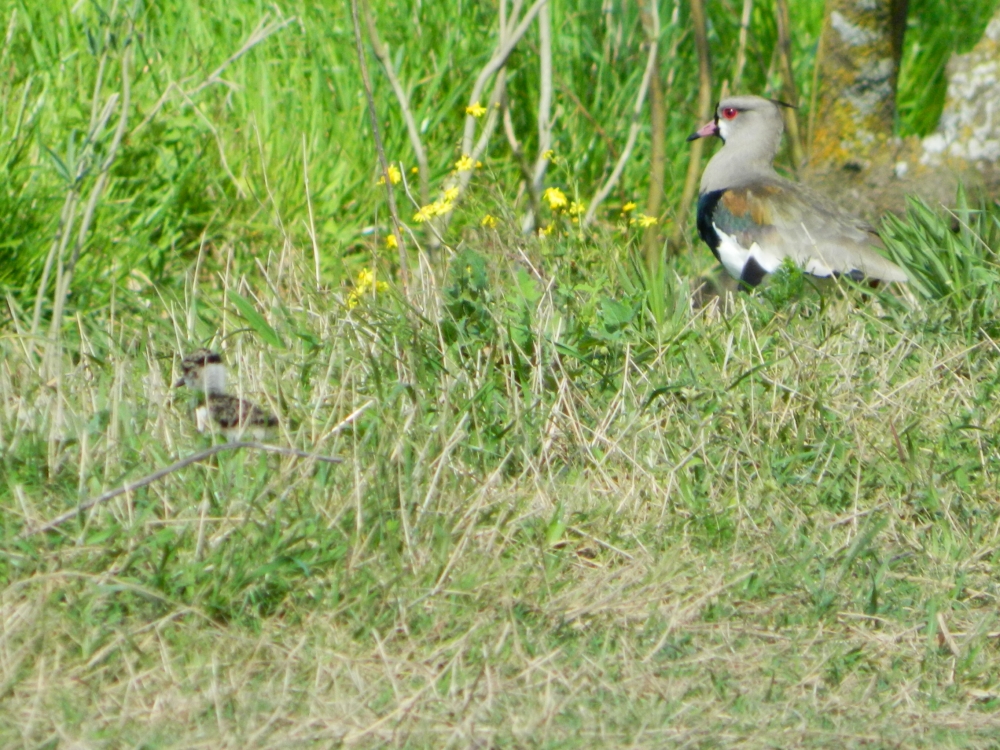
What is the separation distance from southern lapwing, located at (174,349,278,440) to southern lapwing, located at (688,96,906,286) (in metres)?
2.28

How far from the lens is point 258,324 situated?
14.7ft

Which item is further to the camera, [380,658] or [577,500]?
[577,500]

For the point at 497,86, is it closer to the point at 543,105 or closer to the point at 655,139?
the point at 543,105

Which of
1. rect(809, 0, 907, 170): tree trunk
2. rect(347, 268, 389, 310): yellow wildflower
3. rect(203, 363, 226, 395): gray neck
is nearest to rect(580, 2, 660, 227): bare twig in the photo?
rect(809, 0, 907, 170): tree trunk

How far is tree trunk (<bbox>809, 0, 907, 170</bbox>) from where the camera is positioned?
6172mm

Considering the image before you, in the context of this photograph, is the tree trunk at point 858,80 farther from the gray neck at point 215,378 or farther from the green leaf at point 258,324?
the gray neck at point 215,378

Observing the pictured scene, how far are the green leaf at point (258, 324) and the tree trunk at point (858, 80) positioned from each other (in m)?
3.13

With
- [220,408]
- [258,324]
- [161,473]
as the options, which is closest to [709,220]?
[258,324]

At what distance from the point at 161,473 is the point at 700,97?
387 cm

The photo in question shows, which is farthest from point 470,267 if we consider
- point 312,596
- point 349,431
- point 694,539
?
point 312,596

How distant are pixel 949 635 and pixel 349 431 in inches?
70.6

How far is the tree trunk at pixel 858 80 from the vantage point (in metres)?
6.17

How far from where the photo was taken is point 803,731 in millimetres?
2922

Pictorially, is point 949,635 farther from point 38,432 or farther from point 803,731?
point 38,432
